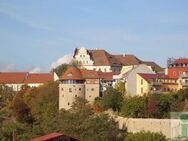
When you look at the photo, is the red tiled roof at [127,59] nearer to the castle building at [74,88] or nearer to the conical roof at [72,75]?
the conical roof at [72,75]

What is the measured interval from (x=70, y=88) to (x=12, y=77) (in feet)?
93.1

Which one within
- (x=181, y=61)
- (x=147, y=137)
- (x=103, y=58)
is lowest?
(x=147, y=137)

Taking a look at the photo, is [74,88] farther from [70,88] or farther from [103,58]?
[103,58]

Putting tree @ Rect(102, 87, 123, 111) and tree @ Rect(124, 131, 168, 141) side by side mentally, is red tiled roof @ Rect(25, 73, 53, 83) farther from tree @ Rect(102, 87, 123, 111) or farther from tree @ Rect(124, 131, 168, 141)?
tree @ Rect(124, 131, 168, 141)

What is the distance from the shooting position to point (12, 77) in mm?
83125

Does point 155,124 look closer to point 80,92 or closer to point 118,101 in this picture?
point 118,101

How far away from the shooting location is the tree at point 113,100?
5297cm

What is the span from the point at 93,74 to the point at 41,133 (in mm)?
13486

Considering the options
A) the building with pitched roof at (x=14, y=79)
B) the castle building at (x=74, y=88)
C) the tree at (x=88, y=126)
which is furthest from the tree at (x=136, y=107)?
the building with pitched roof at (x=14, y=79)

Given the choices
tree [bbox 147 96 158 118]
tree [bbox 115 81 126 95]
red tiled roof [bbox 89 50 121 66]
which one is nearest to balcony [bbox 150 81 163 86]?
tree [bbox 115 81 126 95]

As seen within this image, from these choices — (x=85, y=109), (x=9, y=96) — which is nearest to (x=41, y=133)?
(x=85, y=109)

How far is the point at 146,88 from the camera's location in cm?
5572

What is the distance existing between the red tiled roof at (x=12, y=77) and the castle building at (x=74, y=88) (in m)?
25.4


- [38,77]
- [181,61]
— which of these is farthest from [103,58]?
[181,61]
